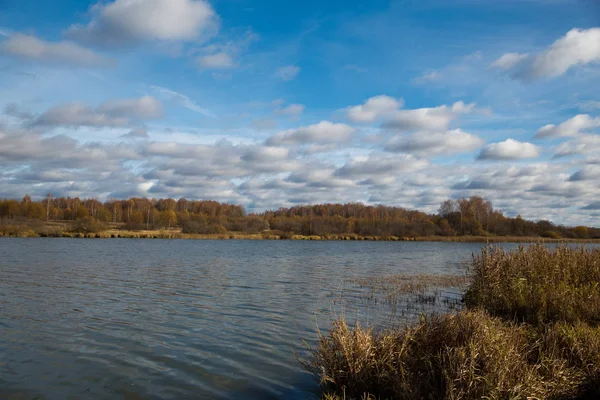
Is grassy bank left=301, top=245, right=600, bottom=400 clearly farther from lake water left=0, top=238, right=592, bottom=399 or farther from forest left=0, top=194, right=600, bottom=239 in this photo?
forest left=0, top=194, right=600, bottom=239

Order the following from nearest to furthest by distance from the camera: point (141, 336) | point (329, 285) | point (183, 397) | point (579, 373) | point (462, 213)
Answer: point (579, 373), point (183, 397), point (141, 336), point (329, 285), point (462, 213)

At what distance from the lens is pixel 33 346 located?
437 inches

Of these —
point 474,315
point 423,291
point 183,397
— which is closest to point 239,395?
point 183,397

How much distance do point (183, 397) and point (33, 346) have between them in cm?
542

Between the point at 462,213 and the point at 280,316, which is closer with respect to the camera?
the point at 280,316

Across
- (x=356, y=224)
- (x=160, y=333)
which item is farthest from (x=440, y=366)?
(x=356, y=224)

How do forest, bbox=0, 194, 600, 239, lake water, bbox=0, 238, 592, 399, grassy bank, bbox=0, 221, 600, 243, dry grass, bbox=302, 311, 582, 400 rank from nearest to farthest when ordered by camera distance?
dry grass, bbox=302, 311, 582, 400, lake water, bbox=0, 238, 592, 399, grassy bank, bbox=0, 221, 600, 243, forest, bbox=0, 194, 600, 239

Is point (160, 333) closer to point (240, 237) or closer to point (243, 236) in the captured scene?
point (240, 237)

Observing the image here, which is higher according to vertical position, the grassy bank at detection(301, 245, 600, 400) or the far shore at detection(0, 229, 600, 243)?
the grassy bank at detection(301, 245, 600, 400)

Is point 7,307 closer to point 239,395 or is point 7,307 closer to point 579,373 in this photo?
point 239,395

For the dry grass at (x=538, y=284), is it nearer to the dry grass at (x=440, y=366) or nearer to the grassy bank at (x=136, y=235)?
the dry grass at (x=440, y=366)

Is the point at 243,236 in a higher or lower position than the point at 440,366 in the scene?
lower

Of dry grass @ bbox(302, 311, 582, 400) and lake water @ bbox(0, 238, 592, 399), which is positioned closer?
dry grass @ bbox(302, 311, 582, 400)

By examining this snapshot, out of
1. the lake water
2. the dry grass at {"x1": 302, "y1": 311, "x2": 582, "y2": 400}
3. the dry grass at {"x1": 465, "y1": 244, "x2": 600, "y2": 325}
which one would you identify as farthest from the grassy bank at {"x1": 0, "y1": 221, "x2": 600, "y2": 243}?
the dry grass at {"x1": 302, "y1": 311, "x2": 582, "y2": 400}
